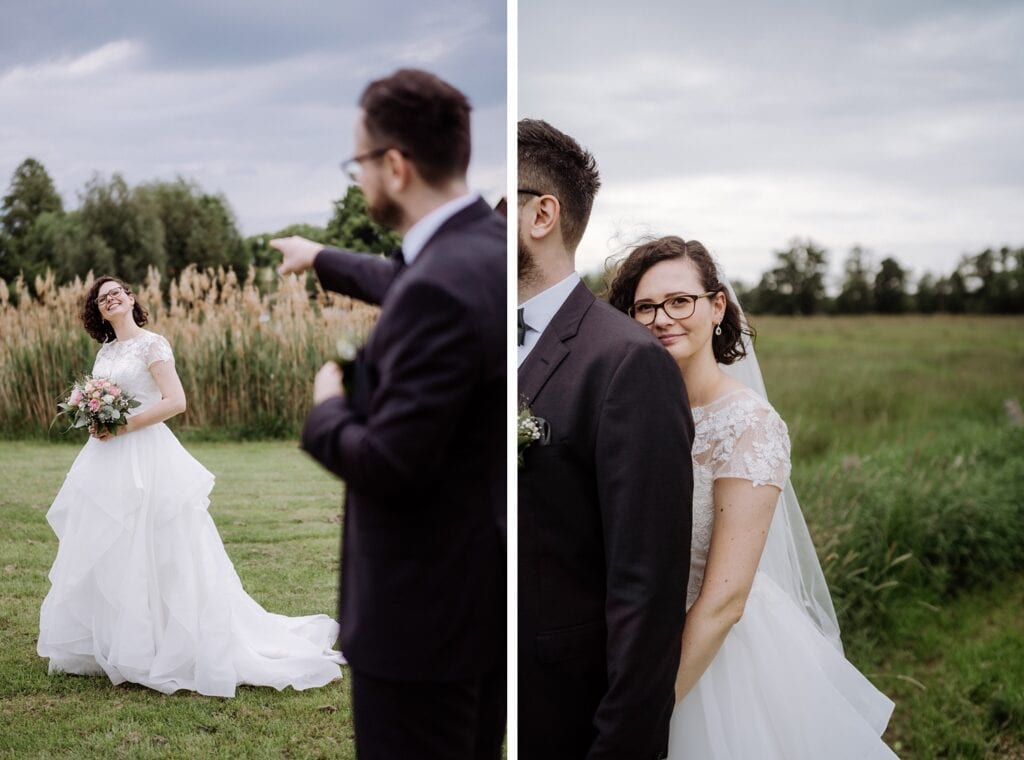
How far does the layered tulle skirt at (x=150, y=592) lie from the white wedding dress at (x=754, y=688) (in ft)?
2.71

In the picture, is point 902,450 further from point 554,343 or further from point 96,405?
point 96,405

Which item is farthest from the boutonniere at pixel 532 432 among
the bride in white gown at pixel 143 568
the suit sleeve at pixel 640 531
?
the bride in white gown at pixel 143 568

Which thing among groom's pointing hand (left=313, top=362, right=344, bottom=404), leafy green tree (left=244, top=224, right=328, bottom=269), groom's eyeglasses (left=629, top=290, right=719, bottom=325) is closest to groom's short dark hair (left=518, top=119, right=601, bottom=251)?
groom's eyeglasses (left=629, top=290, right=719, bottom=325)

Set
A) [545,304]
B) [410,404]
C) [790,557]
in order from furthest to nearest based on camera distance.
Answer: [790,557] → [545,304] → [410,404]

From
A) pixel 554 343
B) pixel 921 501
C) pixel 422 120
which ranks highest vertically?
pixel 422 120

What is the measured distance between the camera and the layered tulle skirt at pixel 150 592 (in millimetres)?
1976

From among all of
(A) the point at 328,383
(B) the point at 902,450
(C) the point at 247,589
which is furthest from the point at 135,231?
(B) the point at 902,450

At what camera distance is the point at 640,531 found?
1.75 metres

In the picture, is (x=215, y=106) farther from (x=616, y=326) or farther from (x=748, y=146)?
(x=748, y=146)

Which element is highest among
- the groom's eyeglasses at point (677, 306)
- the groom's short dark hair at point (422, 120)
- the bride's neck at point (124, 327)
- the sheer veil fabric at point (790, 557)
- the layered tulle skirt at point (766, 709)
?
the groom's short dark hair at point (422, 120)

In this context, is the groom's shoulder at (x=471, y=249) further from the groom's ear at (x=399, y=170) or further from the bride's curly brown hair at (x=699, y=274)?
the bride's curly brown hair at (x=699, y=274)

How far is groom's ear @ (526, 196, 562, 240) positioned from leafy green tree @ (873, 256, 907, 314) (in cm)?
268

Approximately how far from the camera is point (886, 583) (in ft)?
11.9

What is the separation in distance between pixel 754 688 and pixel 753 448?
0.56 metres
